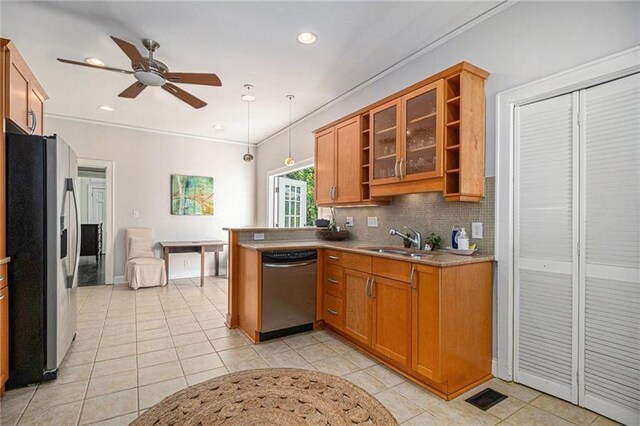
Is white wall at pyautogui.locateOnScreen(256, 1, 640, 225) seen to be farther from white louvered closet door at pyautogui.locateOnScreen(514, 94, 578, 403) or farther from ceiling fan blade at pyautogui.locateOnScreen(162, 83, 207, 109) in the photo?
ceiling fan blade at pyautogui.locateOnScreen(162, 83, 207, 109)

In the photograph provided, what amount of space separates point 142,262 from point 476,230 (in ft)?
16.5

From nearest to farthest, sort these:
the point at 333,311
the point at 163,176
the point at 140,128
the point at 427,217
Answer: the point at 427,217 < the point at 333,311 < the point at 140,128 < the point at 163,176

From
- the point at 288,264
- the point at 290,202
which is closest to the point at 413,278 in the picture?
the point at 288,264

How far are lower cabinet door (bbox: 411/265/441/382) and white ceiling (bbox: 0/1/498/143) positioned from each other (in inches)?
80.0

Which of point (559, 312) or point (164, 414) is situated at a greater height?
point (559, 312)

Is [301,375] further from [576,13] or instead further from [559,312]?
[576,13]

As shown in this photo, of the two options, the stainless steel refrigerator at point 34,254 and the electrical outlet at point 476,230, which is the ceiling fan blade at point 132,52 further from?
the electrical outlet at point 476,230

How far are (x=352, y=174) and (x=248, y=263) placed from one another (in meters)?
1.45

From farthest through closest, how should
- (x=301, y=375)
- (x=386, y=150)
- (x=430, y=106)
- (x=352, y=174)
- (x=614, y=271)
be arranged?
1. (x=352, y=174)
2. (x=386, y=150)
3. (x=430, y=106)
4. (x=301, y=375)
5. (x=614, y=271)

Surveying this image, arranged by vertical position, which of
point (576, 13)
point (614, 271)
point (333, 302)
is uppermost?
point (576, 13)

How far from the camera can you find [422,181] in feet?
8.59

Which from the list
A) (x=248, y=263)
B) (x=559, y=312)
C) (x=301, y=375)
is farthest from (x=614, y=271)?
(x=248, y=263)

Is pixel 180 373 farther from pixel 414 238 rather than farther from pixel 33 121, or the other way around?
pixel 33 121

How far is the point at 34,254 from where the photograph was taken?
226cm
